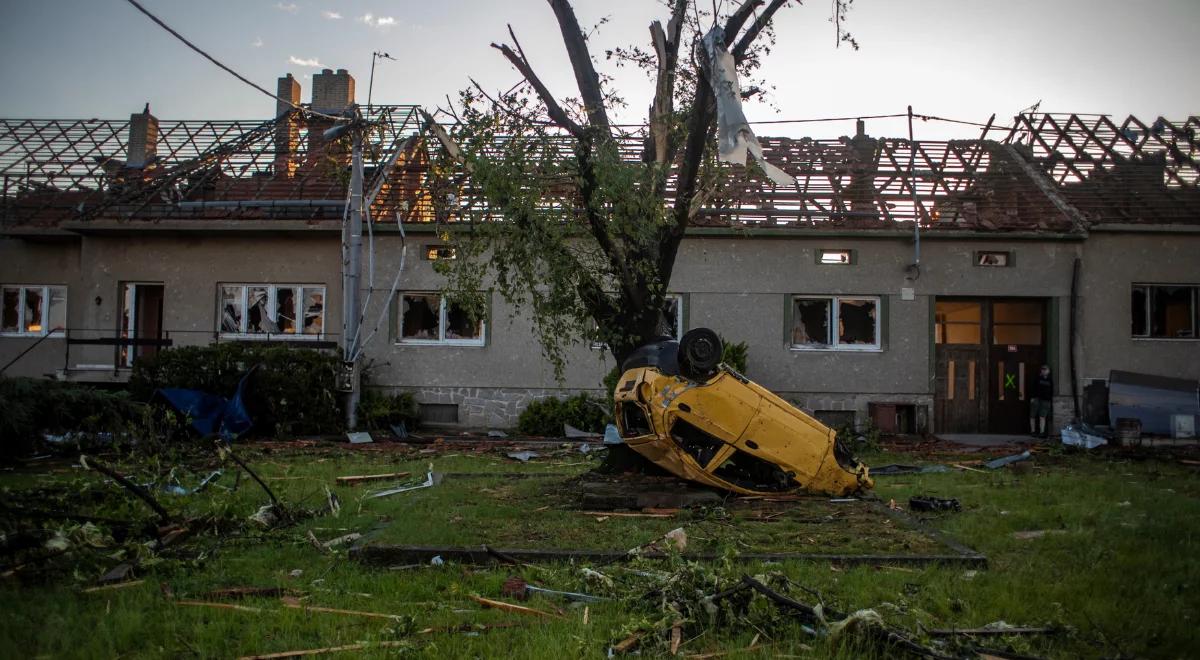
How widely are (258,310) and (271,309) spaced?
14.3 inches

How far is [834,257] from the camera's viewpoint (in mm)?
17438

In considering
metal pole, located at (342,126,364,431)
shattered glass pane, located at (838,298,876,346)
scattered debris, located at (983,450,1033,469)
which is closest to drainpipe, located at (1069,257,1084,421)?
shattered glass pane, located at (838,298,876,346)

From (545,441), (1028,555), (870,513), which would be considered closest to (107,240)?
(545,441)

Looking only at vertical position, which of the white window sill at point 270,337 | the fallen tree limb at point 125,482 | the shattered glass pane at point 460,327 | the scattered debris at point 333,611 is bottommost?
the scattered debris at point 333,611

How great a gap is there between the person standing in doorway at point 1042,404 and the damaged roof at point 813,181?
304cm

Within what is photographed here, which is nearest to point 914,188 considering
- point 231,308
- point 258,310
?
point 258,310

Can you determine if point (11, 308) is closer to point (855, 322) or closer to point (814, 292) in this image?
point (814, 292)

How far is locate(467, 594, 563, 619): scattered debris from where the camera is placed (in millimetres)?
4785

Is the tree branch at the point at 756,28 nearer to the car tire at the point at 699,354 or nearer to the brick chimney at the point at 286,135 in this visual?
the car tire at the point at 699,354

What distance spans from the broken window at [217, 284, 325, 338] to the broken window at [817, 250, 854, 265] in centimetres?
1051

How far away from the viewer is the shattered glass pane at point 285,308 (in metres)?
17.8

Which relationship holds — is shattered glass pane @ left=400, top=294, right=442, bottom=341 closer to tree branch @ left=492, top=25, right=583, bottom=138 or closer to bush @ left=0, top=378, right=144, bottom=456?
bush @ left=0, top=378, right=144, bottom=456

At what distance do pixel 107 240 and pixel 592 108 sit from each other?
1385 cm

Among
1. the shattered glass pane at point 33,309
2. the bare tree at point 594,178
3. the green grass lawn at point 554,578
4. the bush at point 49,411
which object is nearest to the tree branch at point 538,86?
the bare tree at point 594,178
